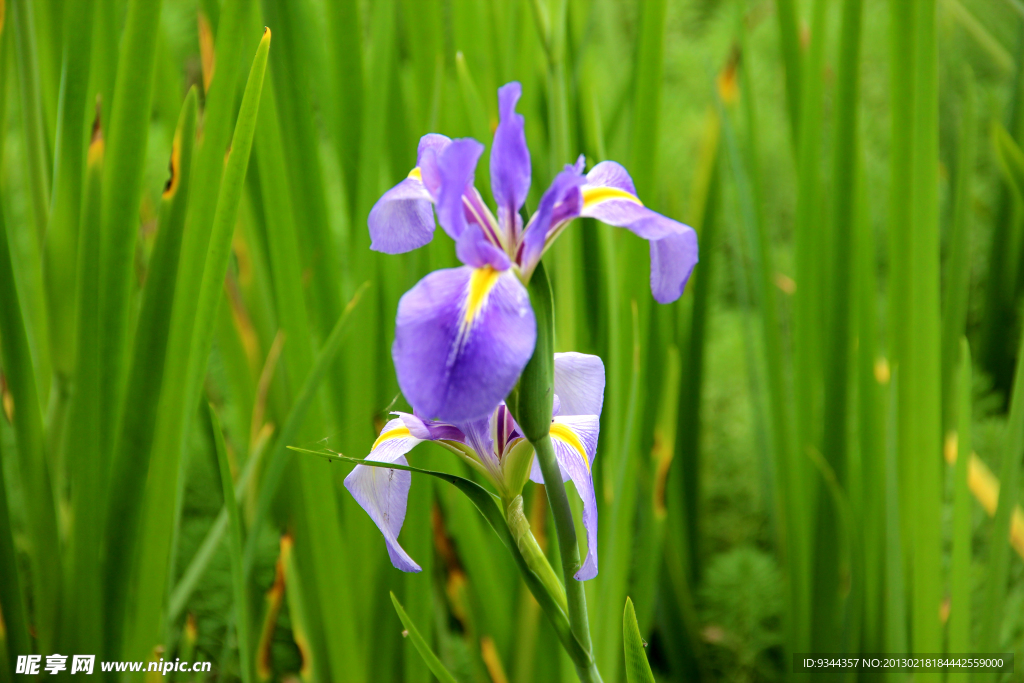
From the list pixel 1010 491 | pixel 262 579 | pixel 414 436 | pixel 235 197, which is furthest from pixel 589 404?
pixel 262 579

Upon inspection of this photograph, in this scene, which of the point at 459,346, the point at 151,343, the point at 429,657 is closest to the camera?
the point at 459,346

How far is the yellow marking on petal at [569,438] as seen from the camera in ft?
0.83

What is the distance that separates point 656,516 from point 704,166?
40cm

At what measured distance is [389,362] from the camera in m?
0.51

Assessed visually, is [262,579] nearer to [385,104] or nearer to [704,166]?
[385,104]

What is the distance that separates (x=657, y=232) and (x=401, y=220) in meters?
0.11

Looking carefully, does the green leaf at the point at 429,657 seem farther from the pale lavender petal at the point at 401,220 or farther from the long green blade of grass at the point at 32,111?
the long green blade of grass at the point at 32,111

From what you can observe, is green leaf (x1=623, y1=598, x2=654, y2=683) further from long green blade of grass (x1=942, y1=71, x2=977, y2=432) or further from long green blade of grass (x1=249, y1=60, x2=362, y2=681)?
long green blade of grass (x1=942, y1=71, x2=977, y2=432)

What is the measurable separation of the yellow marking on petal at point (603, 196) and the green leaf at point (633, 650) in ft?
0.47

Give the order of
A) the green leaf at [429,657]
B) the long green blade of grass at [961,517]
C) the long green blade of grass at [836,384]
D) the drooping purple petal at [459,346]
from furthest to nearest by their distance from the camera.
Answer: the long green blade of grass at [836,384] → the long green blade of grass at [961,517] → the green leaf at [429,657] → the drooping purple petal at [459,346]

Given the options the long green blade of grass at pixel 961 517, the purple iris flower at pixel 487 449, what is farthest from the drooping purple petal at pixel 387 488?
the long green blade of grass at pixel 961 517

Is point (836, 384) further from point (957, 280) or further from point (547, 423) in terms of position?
point (547, 423)

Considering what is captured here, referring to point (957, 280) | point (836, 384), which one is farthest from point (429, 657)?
point (957, 280)

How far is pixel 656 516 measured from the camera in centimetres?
50
